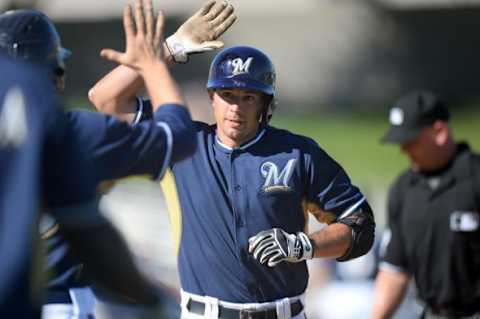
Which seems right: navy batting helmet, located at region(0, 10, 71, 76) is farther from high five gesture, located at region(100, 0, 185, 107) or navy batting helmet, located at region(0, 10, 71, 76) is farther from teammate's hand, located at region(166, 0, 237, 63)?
teammate's hand, located at region(166, 0, 237, 63)

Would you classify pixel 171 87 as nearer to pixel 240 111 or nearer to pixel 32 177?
pixel 32 177

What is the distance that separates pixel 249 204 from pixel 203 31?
1074 millimetres

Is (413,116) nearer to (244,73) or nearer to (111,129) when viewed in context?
(244,73)

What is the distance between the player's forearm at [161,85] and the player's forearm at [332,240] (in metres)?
1.93

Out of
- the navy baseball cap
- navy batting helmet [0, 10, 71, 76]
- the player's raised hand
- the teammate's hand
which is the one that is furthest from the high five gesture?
the navy baseball cap

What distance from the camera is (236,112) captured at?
6.35 m

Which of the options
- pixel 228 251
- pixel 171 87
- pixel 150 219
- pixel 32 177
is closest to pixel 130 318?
pixel 32 177

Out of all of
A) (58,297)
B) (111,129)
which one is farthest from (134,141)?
(58,297)

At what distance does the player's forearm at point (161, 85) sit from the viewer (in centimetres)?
438

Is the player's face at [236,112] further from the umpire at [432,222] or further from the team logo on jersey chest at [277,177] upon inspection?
the umpire at [432,222]

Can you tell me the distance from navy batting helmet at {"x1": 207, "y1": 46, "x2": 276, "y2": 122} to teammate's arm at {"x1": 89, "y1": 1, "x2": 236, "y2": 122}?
549 mm

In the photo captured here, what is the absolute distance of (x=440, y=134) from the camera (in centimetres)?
845

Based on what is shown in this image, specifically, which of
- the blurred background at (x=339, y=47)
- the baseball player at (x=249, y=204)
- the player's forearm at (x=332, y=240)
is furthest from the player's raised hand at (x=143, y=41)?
the blurred background at (x=339, y=47)

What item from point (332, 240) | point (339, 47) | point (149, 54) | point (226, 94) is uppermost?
point (149, 54)
